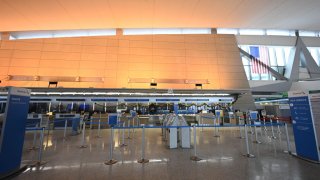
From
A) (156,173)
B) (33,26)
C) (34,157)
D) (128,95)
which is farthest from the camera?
(128,95)

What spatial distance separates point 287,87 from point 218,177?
18102 millimetres

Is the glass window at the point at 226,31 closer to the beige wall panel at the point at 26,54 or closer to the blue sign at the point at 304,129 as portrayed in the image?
the blue sign at the point at 304,129

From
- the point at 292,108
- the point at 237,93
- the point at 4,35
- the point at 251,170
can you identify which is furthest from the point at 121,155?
the point at 4,35

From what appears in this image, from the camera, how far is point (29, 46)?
1346 centimetres

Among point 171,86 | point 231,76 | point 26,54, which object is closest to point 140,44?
point 171,86

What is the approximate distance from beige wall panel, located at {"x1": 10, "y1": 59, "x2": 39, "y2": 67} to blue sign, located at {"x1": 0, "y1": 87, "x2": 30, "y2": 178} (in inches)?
477

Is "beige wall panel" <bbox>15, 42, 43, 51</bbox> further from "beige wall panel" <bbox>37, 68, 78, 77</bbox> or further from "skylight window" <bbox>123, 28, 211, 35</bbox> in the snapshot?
"skylight window" <bbox>123, 28, 211, 35</bbox>

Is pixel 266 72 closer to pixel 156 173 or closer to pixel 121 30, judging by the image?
pixel 121 30

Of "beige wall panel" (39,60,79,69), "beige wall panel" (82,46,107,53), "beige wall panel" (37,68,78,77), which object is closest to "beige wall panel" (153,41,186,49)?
"beige wall panel" (82,46,107,53)

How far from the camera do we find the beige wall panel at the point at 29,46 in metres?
13.4

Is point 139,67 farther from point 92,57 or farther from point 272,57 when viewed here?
point 272,57

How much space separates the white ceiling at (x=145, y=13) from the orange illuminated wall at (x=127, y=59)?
2875 millimetres

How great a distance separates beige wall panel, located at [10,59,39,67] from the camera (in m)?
12.9

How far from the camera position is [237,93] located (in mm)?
13195
